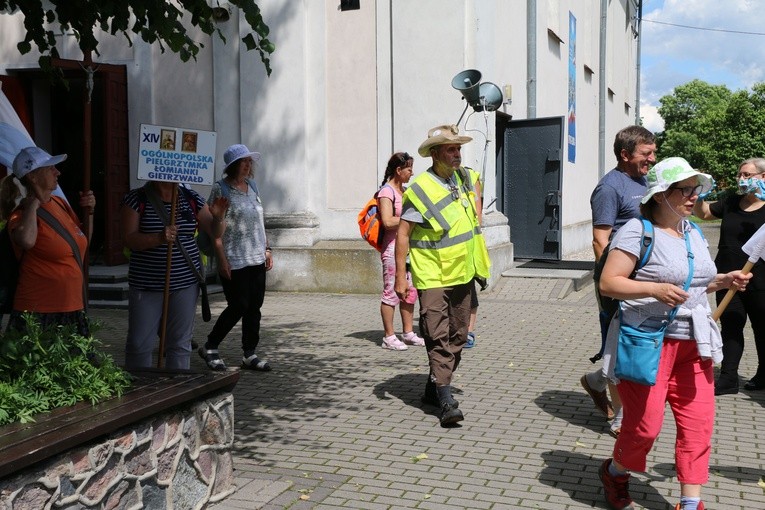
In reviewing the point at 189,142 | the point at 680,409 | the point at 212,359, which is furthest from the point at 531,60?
the point at 680,409

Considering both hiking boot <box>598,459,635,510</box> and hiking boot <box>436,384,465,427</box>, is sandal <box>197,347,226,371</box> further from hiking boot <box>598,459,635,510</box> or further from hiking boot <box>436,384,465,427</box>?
hiking boot <box>598,459,635,510</box>

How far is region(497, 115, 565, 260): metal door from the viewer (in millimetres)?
15438

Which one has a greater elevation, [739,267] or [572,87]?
[572,87]

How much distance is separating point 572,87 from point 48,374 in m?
19.1

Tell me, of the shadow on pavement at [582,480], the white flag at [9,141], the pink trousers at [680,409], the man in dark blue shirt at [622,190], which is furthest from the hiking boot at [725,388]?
the white flag at [9,141]

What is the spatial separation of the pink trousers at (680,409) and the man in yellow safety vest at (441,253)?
1916 millimetres

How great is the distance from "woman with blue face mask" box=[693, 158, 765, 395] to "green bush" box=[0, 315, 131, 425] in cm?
467

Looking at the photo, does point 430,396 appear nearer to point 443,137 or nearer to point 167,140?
point 443,137

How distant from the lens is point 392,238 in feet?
29.5

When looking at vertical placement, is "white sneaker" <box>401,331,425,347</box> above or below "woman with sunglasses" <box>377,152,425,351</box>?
below

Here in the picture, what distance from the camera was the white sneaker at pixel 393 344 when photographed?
884 centimetres

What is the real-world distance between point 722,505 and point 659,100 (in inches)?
3898

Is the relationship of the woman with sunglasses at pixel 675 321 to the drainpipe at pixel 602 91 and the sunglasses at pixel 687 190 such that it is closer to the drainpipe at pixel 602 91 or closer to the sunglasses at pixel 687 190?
the sunglasses at pixel 687 190

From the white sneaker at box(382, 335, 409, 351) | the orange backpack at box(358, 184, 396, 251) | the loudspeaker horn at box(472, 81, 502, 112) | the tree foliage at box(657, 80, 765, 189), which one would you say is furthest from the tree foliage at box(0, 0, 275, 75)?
the tree foliage at box(657, 80, 765, 189)
